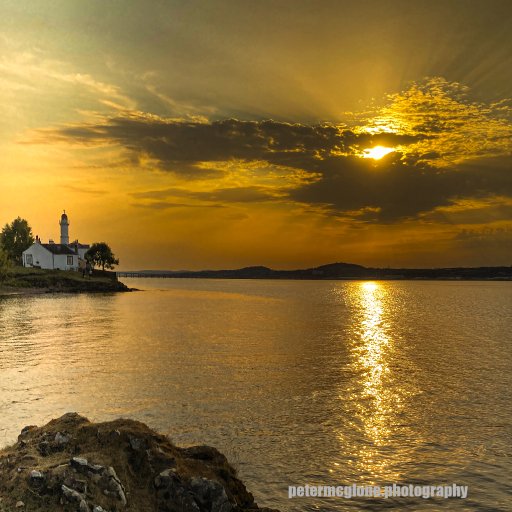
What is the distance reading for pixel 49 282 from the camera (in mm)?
136125

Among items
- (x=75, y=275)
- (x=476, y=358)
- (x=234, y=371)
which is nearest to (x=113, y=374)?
(x=234, y=371)

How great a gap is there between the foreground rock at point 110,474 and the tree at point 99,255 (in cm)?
16961

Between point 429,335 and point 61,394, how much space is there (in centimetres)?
4231

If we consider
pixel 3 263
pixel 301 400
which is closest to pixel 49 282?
pixel 3 263

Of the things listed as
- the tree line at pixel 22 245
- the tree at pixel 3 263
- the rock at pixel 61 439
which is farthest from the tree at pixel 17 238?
the rock at pixel 61 439

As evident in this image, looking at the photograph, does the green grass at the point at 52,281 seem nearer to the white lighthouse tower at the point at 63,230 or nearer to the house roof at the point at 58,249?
the house roof at the point at 58,249

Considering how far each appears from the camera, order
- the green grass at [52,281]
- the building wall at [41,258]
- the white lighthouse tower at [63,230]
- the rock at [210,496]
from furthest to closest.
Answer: the white lighthouse tower at [63,230] → the building wall at [41,258] → the green grass at [52,281] → the rock at [210,496]

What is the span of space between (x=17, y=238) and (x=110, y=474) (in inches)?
6803

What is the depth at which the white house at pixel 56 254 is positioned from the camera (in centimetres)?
15088

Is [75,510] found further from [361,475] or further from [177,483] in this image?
[361,475]

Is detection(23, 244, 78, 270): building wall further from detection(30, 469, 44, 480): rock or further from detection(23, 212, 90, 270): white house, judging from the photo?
detection(30, 469, 44, 480): rock

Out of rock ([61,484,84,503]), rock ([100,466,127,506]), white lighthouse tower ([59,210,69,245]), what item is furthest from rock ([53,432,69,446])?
white lighthouse tower ([59,210,69,245])

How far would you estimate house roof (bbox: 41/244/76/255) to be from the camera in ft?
501

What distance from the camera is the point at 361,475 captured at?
13.9m
